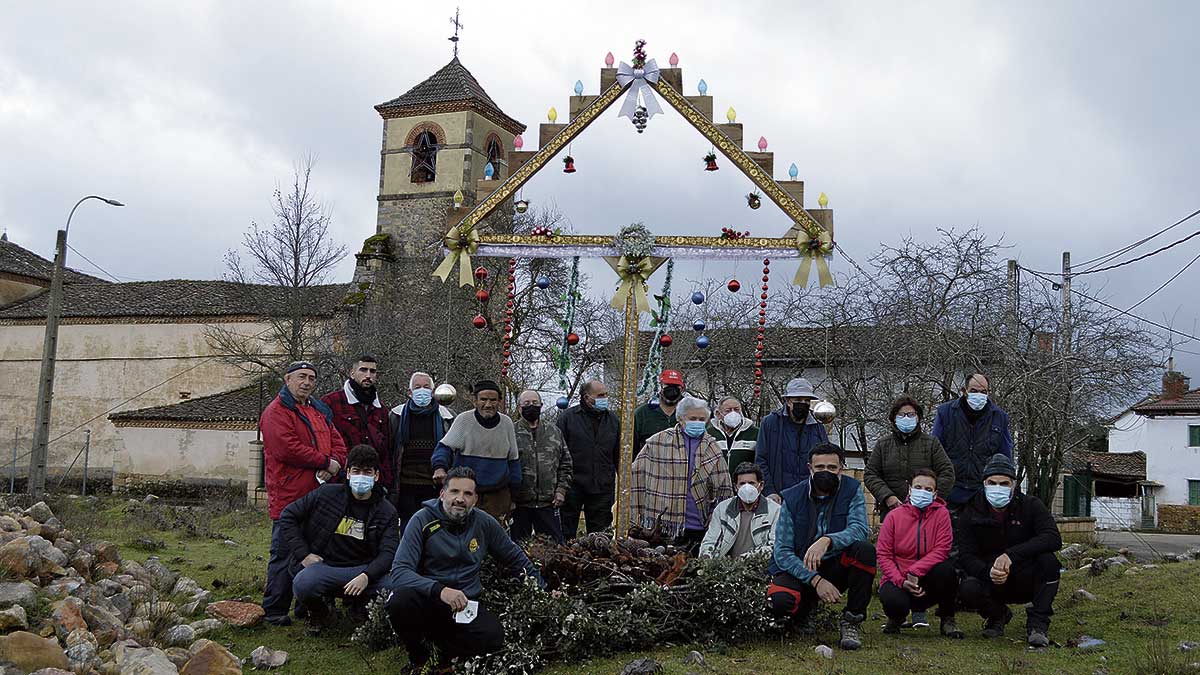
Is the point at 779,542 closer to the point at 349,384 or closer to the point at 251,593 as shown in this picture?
the point at 349,384

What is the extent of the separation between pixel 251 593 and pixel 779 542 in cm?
466

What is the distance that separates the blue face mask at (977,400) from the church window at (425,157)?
84.3 ft

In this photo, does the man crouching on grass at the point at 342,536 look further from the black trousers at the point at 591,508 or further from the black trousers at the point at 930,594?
the black trousers at the point at 930,594

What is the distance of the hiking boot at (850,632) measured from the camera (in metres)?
6.50

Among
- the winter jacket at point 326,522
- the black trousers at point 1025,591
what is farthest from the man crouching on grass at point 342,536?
the black trousers at point 1025,591

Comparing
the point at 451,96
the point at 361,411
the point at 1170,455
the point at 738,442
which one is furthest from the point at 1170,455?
the point at 361,411

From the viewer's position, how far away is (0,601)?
21.6ft

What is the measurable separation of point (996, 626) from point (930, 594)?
0.54m

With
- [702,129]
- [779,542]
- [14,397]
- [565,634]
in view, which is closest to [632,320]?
[702,129]

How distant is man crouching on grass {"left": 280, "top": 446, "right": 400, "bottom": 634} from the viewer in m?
7.16

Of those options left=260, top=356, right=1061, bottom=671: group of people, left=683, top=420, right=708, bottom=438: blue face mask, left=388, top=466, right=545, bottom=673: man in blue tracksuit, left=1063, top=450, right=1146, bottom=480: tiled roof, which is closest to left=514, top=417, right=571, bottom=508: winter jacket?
left=260, top=356, right=1061, bottom=671: group of people

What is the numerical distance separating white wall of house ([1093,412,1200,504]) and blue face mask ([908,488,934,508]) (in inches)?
1251

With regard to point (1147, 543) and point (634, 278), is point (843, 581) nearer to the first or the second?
point (634, 278)

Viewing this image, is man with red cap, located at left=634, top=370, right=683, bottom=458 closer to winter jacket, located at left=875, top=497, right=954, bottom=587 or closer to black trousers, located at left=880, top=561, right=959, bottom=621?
winter jacket, located at left=875, top=497, right=954, bottom=587
